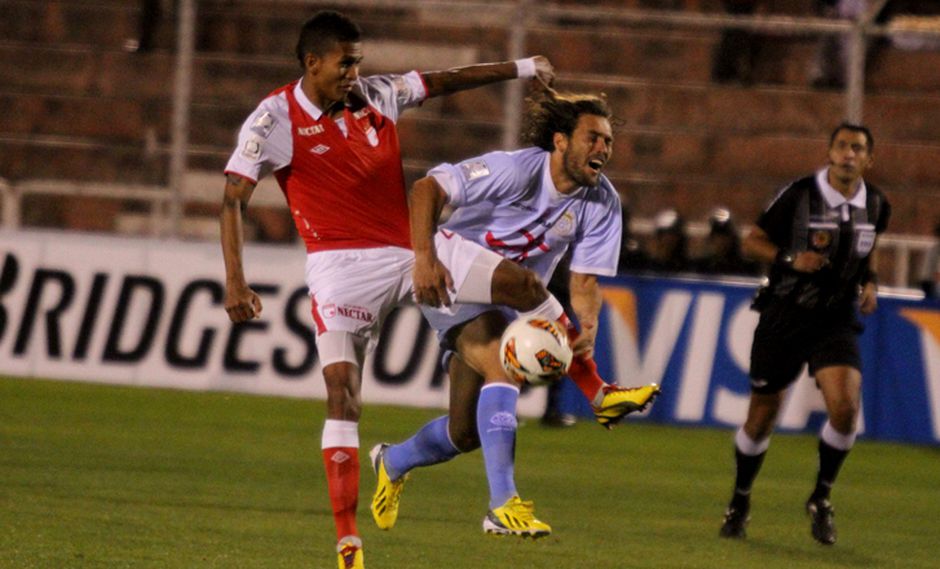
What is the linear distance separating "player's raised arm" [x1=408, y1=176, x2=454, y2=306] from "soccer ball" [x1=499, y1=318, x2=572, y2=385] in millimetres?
308

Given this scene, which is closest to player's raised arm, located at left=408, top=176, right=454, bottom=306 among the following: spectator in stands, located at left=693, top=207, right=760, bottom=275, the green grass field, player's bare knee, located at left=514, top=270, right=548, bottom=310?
player's bare knee, located at left=514, top=270, right=548, bottom=310

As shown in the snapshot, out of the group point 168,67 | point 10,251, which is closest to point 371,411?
point 10,251

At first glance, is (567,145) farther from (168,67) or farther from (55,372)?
(168,67)

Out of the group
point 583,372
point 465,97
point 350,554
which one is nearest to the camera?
point 350,554

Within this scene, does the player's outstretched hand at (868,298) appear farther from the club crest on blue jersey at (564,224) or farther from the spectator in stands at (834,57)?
the spectator in stands at (834,57)

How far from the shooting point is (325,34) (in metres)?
7.25

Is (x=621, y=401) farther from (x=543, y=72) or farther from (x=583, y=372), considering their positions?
(x=543, y=72)

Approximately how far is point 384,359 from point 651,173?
4.02m

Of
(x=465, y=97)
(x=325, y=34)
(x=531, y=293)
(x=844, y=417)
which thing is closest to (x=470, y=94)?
(x=465, y=97)

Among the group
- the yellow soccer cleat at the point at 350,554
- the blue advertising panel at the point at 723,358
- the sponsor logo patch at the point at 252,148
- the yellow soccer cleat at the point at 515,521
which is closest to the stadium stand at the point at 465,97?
the blue advertising panel at the point at 723,358

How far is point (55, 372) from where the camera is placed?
14.9 metres

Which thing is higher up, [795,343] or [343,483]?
[795,343]

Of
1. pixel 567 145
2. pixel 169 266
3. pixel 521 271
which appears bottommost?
pixel 169 266

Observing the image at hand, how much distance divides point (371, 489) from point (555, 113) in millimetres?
3236
